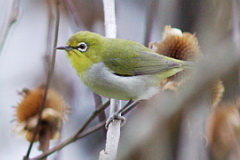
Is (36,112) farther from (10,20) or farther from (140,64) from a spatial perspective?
(10,20)

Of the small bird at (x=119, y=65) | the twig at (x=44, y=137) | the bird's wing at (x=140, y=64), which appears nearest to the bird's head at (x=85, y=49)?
the small bird at (x=119, y=65)

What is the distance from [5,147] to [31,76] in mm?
1279

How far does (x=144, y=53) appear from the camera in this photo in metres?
3.19

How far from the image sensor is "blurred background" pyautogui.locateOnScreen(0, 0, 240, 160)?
2156mm

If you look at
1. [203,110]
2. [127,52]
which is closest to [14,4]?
[127,52]

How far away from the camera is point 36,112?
3381mm

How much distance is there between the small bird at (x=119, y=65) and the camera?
2943 mm

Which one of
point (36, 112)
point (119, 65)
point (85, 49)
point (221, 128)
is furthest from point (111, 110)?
point (221, 128)

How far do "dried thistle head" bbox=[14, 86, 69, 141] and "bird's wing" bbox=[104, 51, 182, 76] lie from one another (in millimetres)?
563

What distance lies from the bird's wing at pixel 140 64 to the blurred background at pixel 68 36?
19 cm

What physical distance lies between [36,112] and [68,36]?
35.2 inches

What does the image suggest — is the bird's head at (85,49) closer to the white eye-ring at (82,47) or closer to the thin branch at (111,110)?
the white eye-ring at (82,47)

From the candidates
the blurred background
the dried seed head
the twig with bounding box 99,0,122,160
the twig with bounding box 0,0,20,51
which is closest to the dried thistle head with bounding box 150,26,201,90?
the dried seed head

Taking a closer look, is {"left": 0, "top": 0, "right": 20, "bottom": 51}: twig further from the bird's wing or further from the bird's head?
the bird's wing
